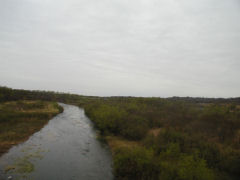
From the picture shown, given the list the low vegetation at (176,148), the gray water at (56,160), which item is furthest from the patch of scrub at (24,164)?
the low vegetation at (176,148)

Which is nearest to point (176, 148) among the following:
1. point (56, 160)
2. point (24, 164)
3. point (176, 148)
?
point (176, 148)

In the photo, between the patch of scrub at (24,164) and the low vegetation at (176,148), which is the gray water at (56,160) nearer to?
the patch of scrub at (24,164)

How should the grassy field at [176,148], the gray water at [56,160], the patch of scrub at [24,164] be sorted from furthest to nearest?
the gray water at [56,160]
the patch of scrub at [24,164]
the grassy field at [176,148]

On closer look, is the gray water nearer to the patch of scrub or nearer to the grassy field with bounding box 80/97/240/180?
the patch of scrub

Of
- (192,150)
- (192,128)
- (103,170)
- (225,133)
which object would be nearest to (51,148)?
(103,170)

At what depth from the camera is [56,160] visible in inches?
375

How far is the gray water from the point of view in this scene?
7.71 m

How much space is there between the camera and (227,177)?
690cm

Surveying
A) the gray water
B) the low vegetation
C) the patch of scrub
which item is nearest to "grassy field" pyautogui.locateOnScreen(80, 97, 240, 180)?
the low vegetation

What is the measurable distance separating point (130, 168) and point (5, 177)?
20.7 ft

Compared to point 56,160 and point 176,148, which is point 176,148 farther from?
point 56,160

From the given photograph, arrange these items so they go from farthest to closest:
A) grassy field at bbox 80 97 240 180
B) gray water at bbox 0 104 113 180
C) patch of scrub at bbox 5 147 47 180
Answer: gray water at bbox 0 104 113 180 < patch of scrub at bbox 5 147 47 180 < grassy field at bbox 80 97 240 180

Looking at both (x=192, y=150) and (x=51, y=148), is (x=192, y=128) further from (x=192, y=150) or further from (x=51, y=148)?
(x=51, y=148)

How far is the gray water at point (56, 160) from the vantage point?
7711 millimetres
